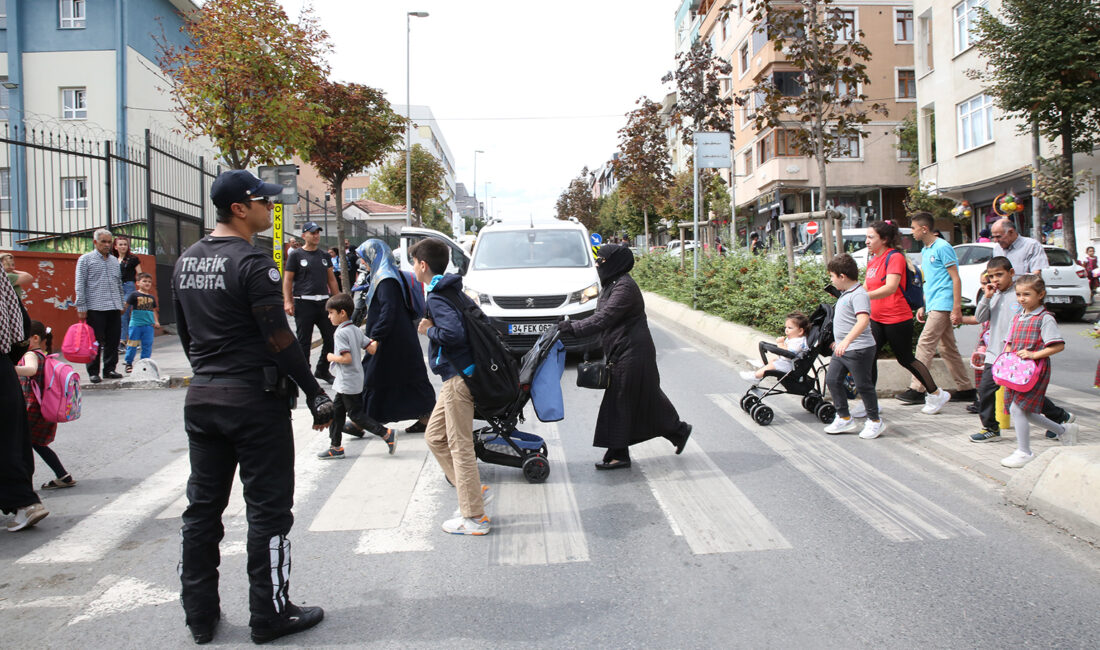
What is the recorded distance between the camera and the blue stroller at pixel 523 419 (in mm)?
5484

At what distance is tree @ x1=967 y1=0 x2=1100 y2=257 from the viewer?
18.2 meters

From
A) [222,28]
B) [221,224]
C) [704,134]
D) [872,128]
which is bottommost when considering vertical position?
[221,224]

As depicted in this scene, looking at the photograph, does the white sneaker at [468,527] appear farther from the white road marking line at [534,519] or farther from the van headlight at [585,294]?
the van headlight at [585,294]

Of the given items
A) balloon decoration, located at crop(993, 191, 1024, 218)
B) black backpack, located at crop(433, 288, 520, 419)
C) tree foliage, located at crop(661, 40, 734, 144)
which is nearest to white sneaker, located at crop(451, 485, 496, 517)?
black backpack, located at crop(433, 288, 520, 419)

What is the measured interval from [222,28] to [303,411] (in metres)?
7.88

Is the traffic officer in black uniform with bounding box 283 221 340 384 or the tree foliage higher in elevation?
the tree foliage

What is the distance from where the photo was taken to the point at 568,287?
1102 centimetres

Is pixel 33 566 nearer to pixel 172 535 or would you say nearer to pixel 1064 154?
pixel 172 535

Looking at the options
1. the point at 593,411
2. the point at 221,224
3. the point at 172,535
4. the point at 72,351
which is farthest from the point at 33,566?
the point at 593,411

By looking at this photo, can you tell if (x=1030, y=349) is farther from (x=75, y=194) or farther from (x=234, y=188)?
(x=75, y=194)

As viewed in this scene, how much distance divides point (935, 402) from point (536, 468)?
419 cm

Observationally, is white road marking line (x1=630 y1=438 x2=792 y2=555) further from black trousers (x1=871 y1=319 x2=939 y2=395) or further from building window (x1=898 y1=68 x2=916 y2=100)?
building window (x1=898 y1=68 x2=916 y2=100)

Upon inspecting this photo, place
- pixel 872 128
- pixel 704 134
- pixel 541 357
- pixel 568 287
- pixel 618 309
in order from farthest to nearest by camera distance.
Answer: pixel 872 128 → pixel 704 134 → pixel 568 287 → pixel 618 309 → pixel 541 357

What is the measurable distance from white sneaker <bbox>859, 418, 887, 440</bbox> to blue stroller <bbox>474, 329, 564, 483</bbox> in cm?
289
